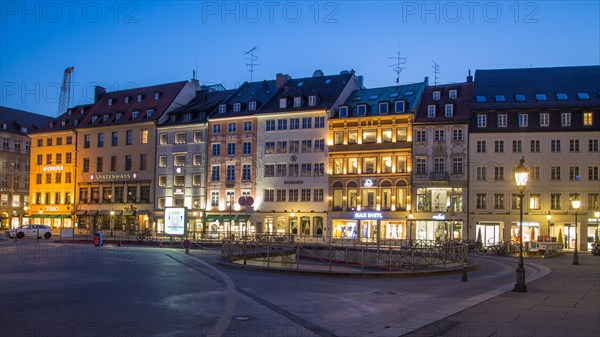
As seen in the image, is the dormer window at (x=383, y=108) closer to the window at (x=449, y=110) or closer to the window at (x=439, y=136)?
the window at (x=439, y=136)

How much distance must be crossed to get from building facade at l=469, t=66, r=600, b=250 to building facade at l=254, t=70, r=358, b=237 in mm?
15327

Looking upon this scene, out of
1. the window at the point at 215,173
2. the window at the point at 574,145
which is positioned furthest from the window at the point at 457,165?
the window at the point at 215,173

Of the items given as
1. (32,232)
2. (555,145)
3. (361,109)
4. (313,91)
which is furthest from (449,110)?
(32,232)

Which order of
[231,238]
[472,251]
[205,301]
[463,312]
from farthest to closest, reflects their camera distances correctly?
1. [472,251]
2. [231,238]
3. [205,301]
4. [463,312]

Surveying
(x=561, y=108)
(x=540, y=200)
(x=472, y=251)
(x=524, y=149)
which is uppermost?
(x=561, y=108)

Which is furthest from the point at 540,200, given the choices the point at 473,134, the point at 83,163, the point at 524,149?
the point at 83,163

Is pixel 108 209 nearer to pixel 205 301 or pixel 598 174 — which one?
pixel 598 174

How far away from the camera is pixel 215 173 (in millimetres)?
69250

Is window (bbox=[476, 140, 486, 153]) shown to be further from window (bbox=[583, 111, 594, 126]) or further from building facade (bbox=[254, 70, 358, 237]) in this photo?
building facade (bbox=[254, 70, 358, 237])

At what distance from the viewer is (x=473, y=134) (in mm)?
57750

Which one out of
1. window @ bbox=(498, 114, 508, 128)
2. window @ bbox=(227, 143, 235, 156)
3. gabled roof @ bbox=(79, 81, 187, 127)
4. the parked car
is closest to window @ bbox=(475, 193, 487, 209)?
window @ bbox=(498, 114, 508, 128)

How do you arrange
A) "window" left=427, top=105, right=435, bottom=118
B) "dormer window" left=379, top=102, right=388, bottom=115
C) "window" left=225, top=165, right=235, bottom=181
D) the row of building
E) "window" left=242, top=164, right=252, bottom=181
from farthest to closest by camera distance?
1. "window" left=225, top=165, right=235, bottom=181
2. "window" left=242, top=164, right=252, bottom=181
3. "dormer window" left=379, top=102, right=388, bottom=115
4. "window" left=427, top=105, right=435, bottom=118
5. the row of building

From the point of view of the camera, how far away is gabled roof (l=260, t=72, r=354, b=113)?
6519cm

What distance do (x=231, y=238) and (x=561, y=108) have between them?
37358mm
